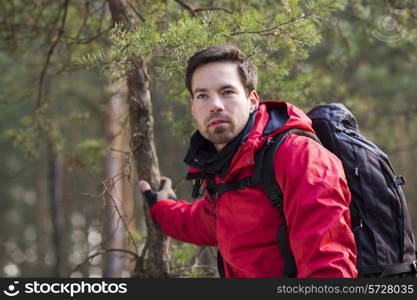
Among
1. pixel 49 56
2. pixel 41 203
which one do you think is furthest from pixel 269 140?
pixel 41 203

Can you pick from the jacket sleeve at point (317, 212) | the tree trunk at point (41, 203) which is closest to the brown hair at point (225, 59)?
the jacket sleeve at point (317, 212)

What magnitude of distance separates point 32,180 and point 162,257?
17.7 meters

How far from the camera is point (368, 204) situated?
2957 millimetres

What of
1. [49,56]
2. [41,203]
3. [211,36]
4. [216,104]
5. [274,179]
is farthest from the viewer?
[41,203]

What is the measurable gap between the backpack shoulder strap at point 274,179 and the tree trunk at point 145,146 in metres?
1.65

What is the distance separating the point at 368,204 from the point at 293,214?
20.5 inches

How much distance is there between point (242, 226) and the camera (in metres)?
3.02

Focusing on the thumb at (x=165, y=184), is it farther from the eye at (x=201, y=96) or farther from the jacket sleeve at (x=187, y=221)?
the eye at (x=201, y=96)

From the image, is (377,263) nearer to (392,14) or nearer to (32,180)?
(392,14)

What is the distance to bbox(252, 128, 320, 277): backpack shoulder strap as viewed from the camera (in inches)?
113

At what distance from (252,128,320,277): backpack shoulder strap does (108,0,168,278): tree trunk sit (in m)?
1.65

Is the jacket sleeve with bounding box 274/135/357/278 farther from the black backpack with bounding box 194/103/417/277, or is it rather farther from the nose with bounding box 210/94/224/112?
the nose with bounding box 210/94/224/112

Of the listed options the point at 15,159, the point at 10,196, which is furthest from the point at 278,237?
the point at 10,196

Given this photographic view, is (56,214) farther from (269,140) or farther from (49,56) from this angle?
(269,140)
